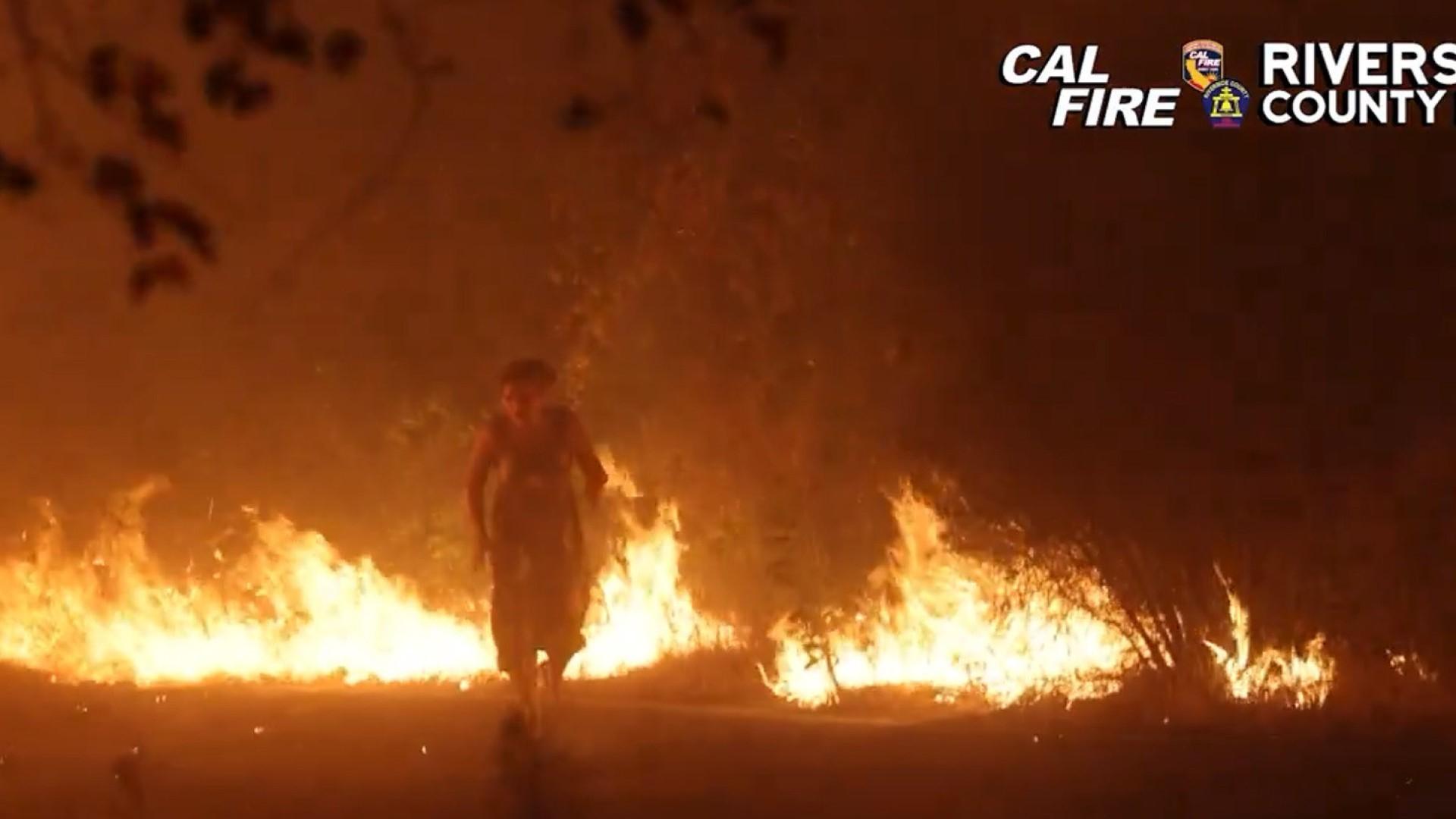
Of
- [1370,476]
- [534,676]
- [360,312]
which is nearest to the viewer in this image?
[1370,476]

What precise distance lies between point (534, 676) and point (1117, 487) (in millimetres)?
3070

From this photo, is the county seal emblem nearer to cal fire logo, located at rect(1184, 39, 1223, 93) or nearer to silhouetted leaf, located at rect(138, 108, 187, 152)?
cal fire logo, located at rect(1184, 39, 1223, 93)

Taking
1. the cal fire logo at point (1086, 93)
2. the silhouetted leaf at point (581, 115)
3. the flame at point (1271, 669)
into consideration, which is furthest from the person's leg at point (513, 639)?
the silhouetted leaf at point (581, 115)

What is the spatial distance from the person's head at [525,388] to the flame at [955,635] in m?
2.13

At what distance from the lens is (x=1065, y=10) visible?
12.7 meters

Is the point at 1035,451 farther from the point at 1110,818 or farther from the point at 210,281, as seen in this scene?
the point at 210,281

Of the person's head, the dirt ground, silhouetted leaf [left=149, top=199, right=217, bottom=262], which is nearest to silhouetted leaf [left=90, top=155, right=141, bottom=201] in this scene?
silhouetted leaf [left=149, top=199, right=217, bottom=262]

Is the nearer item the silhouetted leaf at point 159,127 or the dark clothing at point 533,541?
the silhouetted leaf at point 159,127

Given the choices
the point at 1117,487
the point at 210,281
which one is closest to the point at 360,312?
the point at 210,281

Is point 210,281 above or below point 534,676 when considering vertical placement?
above

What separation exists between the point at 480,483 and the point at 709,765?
7.87 ft

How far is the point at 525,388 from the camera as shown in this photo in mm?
12172

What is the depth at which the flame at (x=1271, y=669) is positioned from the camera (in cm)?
1154

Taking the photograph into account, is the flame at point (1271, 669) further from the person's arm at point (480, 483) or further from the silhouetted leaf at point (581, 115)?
the silhouetted leaf at point (581, 115)
